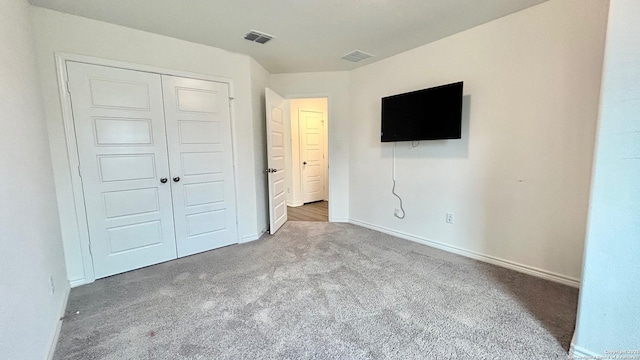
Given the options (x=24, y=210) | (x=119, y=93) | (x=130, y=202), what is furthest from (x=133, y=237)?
(x=119, y=93)

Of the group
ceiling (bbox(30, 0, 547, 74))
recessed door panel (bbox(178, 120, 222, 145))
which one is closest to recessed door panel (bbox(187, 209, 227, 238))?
recessed door panel (bbox(178, 120, 222, 145))

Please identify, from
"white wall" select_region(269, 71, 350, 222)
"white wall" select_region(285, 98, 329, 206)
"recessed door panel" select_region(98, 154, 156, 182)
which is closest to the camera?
"recessed door panel" select_region(98, 154, 156, 182)

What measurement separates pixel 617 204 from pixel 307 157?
482 cm

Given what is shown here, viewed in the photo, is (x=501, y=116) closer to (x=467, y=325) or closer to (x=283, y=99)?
(x=467, y=325)

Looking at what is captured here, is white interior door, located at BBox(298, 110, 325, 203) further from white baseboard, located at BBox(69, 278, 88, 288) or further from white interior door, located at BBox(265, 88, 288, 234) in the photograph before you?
white baseboard, located at BBox(69, 278, 88, 288)

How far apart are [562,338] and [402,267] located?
3.94 feet

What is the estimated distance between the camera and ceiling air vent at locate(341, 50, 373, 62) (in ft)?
10.4

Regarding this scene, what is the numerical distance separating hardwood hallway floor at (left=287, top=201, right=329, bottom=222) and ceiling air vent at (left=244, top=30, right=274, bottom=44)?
2.80 meters

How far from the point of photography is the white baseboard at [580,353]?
1356 mm

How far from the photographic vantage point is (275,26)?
8.06ft

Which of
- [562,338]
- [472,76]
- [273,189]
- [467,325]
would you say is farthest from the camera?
[273,189]

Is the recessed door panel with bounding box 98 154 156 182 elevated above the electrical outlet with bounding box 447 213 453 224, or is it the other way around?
the recessed door panel with bounding box 98 154 156 182

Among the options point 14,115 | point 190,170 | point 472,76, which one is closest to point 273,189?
point 190,170

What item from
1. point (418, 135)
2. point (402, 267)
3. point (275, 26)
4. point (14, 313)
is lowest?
point (402, 267)
